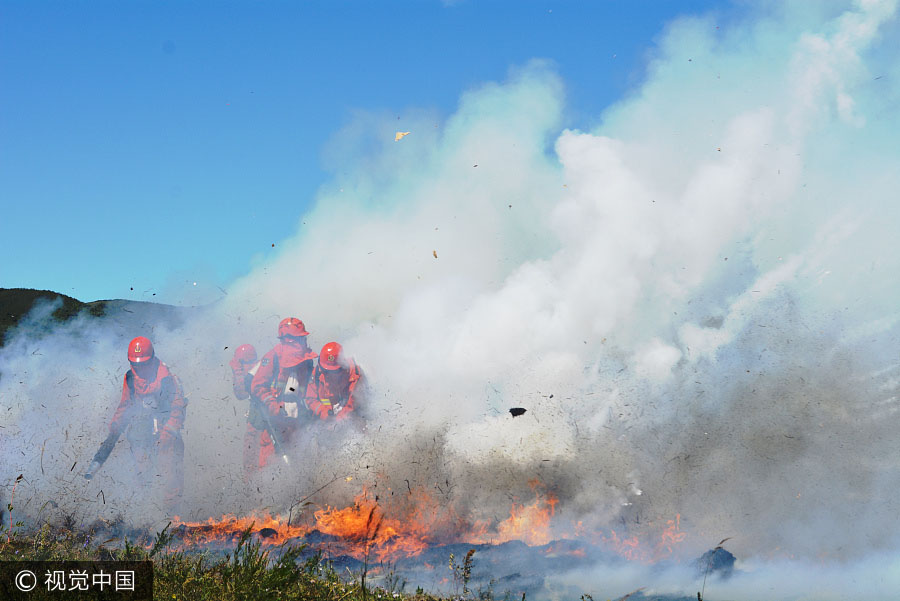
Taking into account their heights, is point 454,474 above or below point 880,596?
above

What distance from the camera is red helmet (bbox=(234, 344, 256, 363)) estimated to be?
53.5 feet

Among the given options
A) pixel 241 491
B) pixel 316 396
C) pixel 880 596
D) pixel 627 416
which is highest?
pixel 316 396

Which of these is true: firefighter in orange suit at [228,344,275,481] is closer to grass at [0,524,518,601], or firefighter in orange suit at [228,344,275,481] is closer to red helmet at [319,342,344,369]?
red helmet at [319,342,344,369]

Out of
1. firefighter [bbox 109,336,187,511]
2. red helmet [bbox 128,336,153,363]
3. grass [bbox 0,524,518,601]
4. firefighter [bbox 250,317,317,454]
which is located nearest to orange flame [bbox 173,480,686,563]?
firefighter [bbox 109,336,187,511]

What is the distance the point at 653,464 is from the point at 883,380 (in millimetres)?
3588

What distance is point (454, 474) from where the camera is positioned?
12070mm

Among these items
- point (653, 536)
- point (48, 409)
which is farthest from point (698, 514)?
point (48, 409)

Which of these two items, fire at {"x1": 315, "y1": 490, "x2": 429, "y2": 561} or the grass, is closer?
the grass

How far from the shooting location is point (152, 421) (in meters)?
13.5

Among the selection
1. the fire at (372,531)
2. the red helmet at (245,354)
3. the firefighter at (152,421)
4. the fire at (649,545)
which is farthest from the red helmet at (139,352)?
the fire at (649,545)

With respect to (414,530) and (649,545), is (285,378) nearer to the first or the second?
(414,530)

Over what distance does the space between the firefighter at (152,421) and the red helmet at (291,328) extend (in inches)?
102

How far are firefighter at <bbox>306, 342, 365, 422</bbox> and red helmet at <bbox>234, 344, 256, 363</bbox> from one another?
2024mm

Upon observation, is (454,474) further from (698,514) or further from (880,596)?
(880,596)
